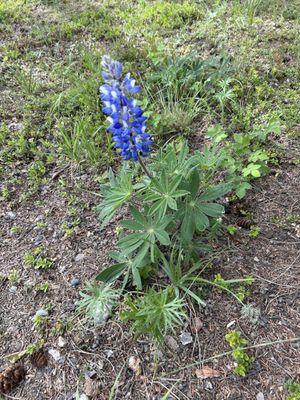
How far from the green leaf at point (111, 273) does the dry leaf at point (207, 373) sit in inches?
23.1

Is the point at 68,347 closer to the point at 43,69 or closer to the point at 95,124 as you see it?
the point at 95,124

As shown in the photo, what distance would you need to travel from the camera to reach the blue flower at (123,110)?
1.74 meters

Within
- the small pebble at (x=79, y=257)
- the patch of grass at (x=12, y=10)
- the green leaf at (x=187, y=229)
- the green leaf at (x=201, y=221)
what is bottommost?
the small pebble at (x=79, y=257)

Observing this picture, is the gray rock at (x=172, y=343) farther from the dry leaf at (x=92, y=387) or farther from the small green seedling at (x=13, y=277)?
the small green seedling at (x=13, y=277)

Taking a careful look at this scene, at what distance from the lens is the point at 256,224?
7.95 ft

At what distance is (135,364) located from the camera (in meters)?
1.99

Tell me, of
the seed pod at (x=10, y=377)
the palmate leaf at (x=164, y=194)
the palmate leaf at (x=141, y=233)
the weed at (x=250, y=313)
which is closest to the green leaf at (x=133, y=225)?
the palmate leaf at (x=141, y=233)

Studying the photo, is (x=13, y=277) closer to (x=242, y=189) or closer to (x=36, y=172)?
(x=36, y=172)

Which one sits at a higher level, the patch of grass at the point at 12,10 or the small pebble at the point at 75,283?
the patch of grass at the point at 12,10

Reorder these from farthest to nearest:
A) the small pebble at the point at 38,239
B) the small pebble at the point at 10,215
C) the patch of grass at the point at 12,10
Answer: the patch of grass at the point at 12,10 < the small pebble at the point at 10,215 < the small pebble at the point at 38,239

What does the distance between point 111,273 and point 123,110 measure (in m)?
0.83

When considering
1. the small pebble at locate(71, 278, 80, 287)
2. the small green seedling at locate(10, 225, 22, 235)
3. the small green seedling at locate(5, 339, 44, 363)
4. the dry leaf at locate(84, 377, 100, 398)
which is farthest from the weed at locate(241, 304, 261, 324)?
the small green seedling at locate(10, 225, 22, 235)

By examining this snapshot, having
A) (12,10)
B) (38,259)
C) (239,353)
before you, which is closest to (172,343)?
(239,353)

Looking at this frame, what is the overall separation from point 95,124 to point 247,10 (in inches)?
74.0
